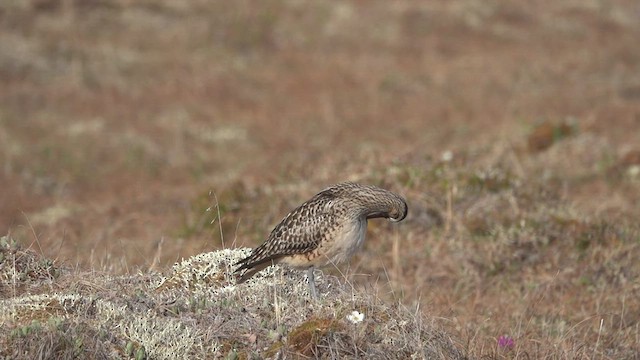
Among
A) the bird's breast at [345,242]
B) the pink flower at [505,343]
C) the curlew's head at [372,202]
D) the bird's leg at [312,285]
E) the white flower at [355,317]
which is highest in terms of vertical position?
the curlew's head at [372,202]

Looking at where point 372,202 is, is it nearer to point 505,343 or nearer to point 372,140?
point 505,343

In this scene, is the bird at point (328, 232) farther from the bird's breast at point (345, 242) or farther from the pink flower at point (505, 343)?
the pink flower at point (505, 343)

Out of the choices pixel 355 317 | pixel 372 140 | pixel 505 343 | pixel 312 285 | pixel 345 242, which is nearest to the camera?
pixel 355 317

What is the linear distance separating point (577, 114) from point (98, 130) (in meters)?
10.6

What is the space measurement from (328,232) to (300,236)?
0.20 m

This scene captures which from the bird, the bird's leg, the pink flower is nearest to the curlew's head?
the bird

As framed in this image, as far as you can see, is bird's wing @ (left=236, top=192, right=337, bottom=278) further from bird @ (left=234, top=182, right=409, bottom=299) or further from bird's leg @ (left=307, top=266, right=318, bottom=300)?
bird's leg @ (left=307, top=266, right=318, bottom=300)

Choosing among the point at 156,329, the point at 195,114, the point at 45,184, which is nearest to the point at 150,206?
the point at 45,184

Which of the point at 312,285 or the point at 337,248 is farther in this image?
the point at 337,248

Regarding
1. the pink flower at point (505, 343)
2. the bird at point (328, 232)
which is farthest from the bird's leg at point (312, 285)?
the pink flower at point (505, 343)

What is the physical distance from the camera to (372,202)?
21.5 ft

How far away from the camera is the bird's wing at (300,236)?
657cm

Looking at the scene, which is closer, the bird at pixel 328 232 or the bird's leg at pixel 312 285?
the bird's leg at pixel 312 285

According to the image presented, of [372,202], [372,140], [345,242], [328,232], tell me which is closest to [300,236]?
[328,232]
